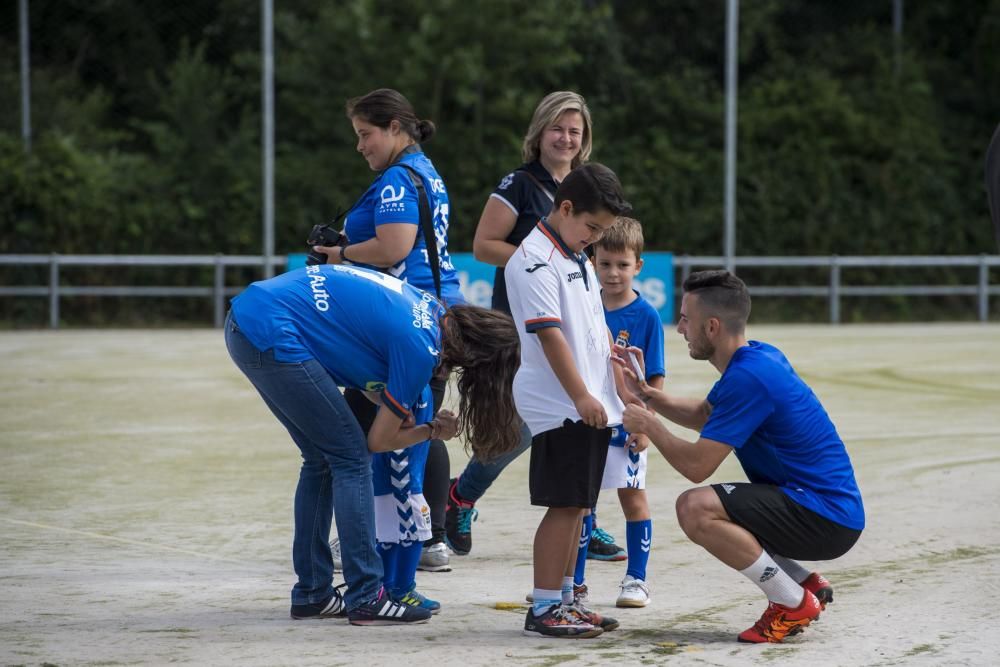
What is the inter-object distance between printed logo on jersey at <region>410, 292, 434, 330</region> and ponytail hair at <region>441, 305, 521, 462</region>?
0.22 ft

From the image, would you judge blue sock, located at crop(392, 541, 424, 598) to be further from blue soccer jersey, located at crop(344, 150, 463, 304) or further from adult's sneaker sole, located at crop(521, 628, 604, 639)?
blue soccer jersey, located at crop(344, 150, 463, 304)

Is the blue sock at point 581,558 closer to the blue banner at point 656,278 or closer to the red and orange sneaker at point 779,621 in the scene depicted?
the red and orange sneaker at point 779,621

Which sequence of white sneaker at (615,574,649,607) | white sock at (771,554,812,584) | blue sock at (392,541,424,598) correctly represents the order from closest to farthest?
1. white sock at (771,554,812,584)
2. blue sock at (392,541,424,598)
3. white sneaker at (615,574,649,607)

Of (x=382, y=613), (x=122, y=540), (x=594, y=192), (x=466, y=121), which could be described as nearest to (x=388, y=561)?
(x=382, y=613)

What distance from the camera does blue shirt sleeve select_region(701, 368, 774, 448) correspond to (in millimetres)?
4738

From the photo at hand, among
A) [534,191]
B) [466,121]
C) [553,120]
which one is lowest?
[534,191]

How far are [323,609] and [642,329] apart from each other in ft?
5.69

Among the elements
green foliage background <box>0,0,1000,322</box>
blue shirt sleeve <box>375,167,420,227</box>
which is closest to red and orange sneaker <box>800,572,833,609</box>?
blue shirt sleeve <box>375,167,420,227</box>

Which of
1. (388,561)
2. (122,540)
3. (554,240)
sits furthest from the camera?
(122,540)

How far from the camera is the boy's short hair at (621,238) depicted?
5832 millimetres

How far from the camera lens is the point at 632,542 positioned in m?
5.46

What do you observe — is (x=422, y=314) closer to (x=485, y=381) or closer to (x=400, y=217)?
(x=485, y=381)

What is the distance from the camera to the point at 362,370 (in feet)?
15.8

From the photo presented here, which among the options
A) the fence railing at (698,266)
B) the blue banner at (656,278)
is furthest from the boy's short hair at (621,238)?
the fence railing at (698,266)
